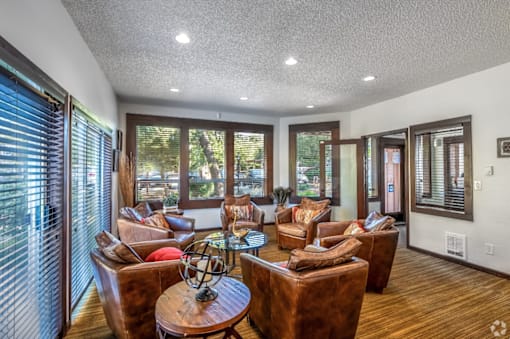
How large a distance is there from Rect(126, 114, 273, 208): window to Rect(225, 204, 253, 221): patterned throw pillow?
3.79ft

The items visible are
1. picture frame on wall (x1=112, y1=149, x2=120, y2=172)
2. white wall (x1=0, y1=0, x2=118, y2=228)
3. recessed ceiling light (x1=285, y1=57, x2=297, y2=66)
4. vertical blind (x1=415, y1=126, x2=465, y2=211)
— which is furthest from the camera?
picture frame on wall (x1=112, y1=149, x2=120, y2=172)

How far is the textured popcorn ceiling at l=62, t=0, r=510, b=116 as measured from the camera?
2230mm

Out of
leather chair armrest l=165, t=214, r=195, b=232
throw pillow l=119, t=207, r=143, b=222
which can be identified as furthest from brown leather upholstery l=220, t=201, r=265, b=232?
throw pillow l=119, t=207, r=143, b=222

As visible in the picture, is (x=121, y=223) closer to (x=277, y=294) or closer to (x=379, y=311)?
(x=277, y=294)

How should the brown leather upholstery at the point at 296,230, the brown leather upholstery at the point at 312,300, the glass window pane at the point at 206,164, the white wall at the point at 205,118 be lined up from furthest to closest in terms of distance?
the glass window pane at the point at 206,164 → the white wall at the point at 205,118 → the brown leather upholstery at the point at 296,230 → the brown leather upholstery at the point at 312,300

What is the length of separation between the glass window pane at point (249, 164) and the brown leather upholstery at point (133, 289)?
4413 millimetres

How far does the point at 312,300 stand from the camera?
1740 mm

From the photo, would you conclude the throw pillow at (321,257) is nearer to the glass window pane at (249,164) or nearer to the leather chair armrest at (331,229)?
the leather chair armrest at (331,229)

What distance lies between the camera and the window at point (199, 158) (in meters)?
5.50

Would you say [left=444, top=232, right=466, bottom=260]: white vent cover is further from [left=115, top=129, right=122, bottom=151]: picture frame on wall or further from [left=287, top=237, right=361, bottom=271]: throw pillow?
[left=115, top=129, right=122, bottom=151]: picture frame on wall

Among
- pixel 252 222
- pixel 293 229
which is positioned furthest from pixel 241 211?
pixel 293 229

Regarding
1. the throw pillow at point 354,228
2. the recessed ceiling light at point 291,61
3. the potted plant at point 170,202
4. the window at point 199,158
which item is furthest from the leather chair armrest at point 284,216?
the recessed ceiling light at point 291,61

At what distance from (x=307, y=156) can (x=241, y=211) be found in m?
2.38

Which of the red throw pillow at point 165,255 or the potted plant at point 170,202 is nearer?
the red throw pillow at point 165,255
